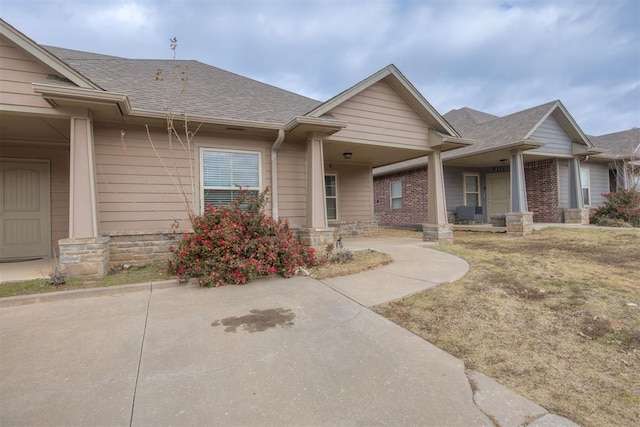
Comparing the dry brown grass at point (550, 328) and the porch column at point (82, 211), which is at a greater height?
the porch column at point (82, 211)

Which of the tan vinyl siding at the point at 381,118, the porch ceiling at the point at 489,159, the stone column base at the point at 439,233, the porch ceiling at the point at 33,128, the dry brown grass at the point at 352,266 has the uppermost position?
the tan vinyl siding at the point at 381,118

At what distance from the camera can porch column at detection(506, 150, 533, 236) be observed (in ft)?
34.5

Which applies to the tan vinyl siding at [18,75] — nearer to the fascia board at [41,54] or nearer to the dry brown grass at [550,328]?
the fascia board at [41,54]

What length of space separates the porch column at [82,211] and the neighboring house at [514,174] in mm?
11791

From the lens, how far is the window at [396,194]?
602 inches

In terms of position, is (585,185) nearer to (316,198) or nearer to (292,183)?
(316,198)

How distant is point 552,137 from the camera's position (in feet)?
40.0

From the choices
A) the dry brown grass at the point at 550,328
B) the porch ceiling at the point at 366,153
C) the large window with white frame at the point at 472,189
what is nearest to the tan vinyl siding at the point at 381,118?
the porch ceiling at the point at 366,153

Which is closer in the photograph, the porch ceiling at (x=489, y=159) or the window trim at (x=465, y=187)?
the porch ceiling at (x=489, y=159)

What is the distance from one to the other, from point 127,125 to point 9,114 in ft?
5.58

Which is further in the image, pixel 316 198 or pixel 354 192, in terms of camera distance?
pixel 354 192

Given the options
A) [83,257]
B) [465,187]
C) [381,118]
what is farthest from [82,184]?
[465,187]

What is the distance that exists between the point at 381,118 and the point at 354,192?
3.72 m

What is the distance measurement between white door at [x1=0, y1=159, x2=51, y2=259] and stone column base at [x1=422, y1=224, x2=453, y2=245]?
10.0 metres
